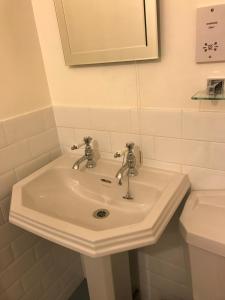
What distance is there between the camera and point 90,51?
0.92m

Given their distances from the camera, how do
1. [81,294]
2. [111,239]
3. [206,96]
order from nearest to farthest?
[111,239] < [206,96] < [81,294]

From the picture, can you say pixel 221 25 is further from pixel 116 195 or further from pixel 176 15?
pixel 116 195

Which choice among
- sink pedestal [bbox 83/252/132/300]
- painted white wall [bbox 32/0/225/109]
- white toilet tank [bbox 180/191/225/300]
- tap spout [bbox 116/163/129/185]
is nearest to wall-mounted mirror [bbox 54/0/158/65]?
painted white wall [bbox 32/0/225/109]

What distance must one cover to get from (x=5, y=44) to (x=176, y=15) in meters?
0.63

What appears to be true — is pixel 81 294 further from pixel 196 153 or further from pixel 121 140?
pixel 196 153

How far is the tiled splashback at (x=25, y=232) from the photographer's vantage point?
986mm

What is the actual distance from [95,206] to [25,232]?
37cm

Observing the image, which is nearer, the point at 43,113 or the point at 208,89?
the point at 208,89

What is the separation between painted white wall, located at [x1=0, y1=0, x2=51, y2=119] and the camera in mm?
924

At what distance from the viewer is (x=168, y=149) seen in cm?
93

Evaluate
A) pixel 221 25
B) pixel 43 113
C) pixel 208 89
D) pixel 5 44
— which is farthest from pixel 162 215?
pixel 5 44

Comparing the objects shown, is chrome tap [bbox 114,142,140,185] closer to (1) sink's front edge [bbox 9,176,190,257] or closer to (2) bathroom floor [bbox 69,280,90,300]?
(1) sink's front edge [bbox 9,176,190,257]

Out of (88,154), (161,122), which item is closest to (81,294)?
(88,154)

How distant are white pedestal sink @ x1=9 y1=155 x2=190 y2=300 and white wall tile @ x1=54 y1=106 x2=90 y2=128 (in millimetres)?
163
